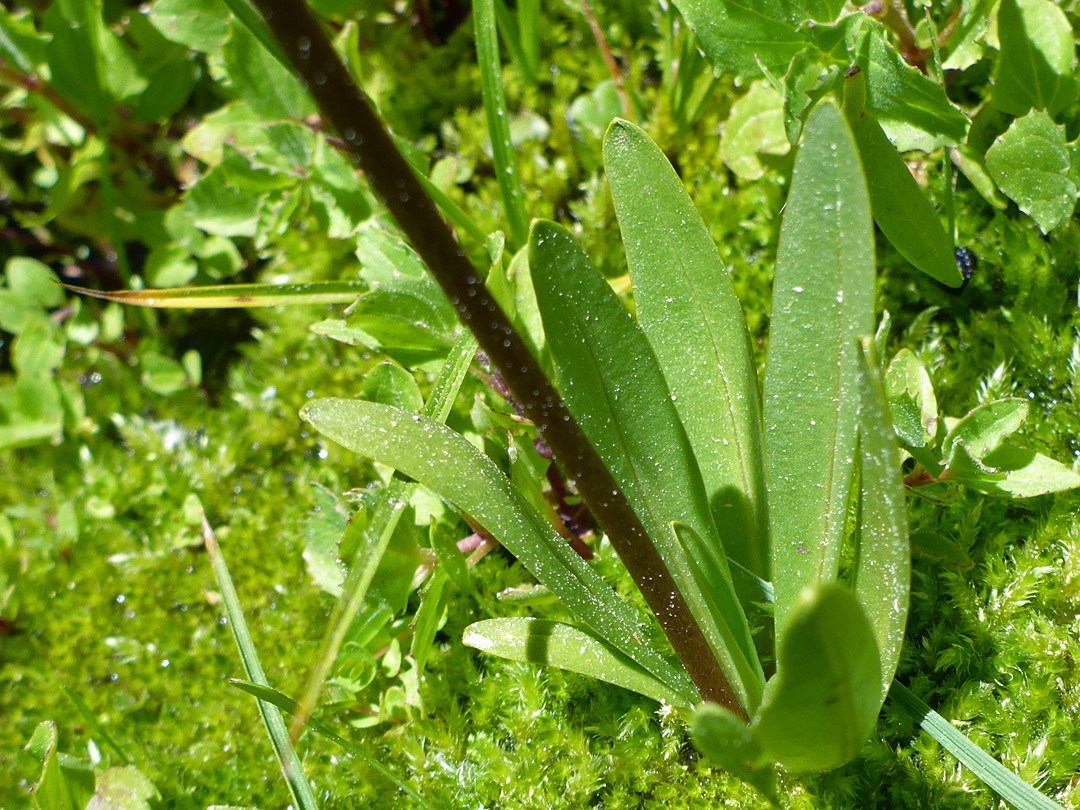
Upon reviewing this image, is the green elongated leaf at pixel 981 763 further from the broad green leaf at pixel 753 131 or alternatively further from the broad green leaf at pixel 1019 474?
the broad green leaf at pixel 753 131

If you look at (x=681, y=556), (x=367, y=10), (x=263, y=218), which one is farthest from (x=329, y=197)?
(x=681, y=556)

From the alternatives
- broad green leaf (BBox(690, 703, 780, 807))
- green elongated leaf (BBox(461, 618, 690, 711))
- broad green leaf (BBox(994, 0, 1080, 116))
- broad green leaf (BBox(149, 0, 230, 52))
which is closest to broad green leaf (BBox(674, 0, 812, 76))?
broad green leaf (BBox(994, 0, 1080, 116))

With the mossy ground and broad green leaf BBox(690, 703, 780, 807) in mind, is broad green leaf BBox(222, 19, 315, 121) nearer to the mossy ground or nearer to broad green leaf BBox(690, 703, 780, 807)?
the mossy ground

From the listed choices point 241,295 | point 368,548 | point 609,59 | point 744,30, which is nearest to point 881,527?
point 368,548

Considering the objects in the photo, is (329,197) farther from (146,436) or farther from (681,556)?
(681,556)

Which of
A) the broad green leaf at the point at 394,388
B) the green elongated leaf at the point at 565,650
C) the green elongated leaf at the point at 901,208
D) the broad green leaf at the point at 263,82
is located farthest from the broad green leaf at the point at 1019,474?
the broad green leaf at the point at 263,82

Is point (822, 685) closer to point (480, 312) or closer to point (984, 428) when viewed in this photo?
point (480, 312)

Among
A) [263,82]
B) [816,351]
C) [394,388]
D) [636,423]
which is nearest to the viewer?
[816,351]
